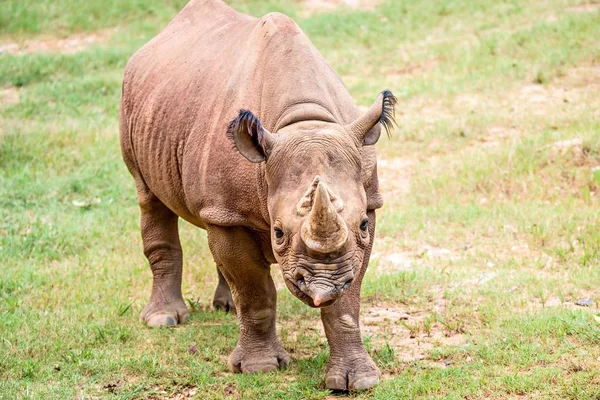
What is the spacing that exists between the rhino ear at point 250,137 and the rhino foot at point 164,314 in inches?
98.0

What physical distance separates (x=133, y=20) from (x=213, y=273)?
9.49 m

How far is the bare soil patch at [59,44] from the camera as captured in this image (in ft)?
53.6

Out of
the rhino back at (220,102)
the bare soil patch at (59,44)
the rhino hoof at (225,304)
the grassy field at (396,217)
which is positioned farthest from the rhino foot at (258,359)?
the bare soil patch at (59,44)

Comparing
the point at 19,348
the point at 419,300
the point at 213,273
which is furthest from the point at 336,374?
the point at 213,273

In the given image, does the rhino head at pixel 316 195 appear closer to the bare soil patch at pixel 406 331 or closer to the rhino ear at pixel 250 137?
the rhino ear at pixel 250 137

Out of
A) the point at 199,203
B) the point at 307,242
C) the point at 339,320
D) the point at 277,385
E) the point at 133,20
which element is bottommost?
the point at 133,20

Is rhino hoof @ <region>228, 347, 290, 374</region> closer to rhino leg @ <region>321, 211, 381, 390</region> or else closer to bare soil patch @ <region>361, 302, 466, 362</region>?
rhino leg @ <region>321, 211, 381, 390</region>

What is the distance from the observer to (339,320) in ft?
19.9

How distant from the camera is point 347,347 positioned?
19.9 ft

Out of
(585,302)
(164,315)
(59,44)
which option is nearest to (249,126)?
(164,315)

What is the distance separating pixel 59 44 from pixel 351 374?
12.1 meters

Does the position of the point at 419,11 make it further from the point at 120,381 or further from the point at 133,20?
the point at 120,381

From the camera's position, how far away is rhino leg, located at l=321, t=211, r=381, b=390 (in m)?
6.00

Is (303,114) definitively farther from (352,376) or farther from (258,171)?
(352,376)
